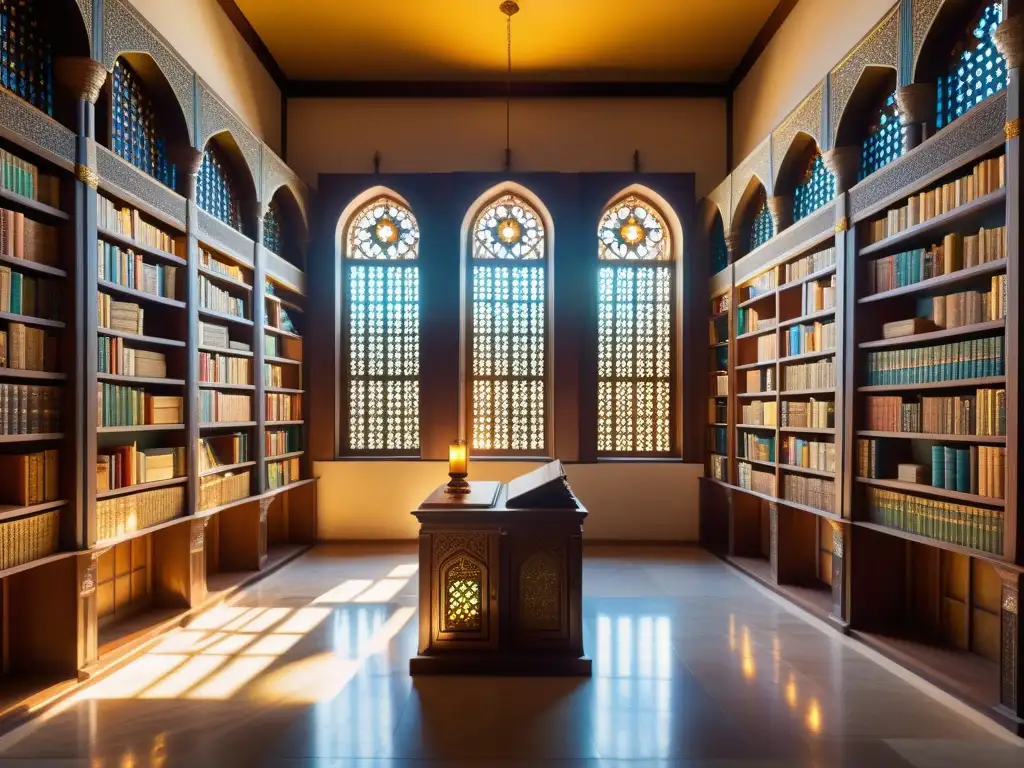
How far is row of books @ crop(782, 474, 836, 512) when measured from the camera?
16.3 ft

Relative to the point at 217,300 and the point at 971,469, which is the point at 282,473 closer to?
the point at 217,300

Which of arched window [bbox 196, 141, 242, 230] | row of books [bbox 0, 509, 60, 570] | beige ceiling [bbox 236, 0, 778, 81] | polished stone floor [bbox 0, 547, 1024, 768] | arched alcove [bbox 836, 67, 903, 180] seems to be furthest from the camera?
beige ceiling [bbox 236, 0, 778, 81]

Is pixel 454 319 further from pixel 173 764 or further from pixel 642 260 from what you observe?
pixel 173 764

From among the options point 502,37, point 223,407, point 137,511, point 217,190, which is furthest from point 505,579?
point 502,37

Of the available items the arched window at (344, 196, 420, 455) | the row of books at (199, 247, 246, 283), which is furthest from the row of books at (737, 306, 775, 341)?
the row of books at (199, 247, 246, 283)

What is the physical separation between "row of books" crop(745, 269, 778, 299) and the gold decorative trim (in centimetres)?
506

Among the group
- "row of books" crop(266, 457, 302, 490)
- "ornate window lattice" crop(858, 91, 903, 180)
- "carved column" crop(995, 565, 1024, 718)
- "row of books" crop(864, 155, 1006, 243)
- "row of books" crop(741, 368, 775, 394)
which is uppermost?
"ornate window lattice" crop(858, 91, 903, 180)

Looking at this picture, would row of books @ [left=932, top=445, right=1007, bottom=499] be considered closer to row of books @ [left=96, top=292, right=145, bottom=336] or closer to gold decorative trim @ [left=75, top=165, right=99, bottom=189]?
row of books @ [left=96, top=292, right=145, bottom=336]

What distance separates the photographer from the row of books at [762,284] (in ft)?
20.3

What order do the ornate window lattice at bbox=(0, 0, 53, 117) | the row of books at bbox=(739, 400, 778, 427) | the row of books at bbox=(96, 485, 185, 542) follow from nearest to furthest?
the ornate window lattice at bbox=(0, 0, 53, 117)
the row of books at bbox=(96, 485, 185, 542)
the row of books at bbox=(739, 400, 778, 427)

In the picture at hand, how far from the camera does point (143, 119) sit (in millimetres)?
5004

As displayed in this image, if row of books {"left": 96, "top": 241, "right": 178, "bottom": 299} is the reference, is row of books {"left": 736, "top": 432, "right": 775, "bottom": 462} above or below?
below

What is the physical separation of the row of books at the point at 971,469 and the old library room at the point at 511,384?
0.11 feet

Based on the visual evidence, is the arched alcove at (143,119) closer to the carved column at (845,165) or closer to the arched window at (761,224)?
the carved column at (845,165)
